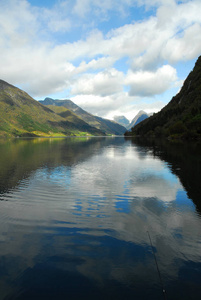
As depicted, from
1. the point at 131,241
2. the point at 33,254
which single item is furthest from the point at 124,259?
the point at 33,254

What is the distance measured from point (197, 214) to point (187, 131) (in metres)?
141

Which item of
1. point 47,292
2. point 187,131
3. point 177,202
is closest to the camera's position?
point 47,292

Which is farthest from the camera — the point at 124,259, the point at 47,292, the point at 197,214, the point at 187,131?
the point at 187,131

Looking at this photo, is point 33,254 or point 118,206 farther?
point 118,206

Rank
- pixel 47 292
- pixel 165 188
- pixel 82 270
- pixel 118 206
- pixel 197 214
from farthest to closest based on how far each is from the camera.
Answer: pixel 165 188, pixel 118 206, pixel 197 214, pixel 82 270, pixel 47 292

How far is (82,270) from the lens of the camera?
10.6 metres

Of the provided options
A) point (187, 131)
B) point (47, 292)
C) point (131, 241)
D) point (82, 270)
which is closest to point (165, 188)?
point (131, 241)

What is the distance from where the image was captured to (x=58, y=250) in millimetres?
12391

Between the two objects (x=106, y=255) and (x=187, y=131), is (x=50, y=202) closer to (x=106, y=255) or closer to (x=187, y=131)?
(x=106, y=255)

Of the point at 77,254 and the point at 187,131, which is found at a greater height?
the point at 187,131

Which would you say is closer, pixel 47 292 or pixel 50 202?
pixel 47 292

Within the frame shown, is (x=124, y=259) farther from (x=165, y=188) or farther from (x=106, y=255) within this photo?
(x=165, y=188)

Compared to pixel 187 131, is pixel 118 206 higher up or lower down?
lower down

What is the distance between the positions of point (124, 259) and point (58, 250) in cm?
453
